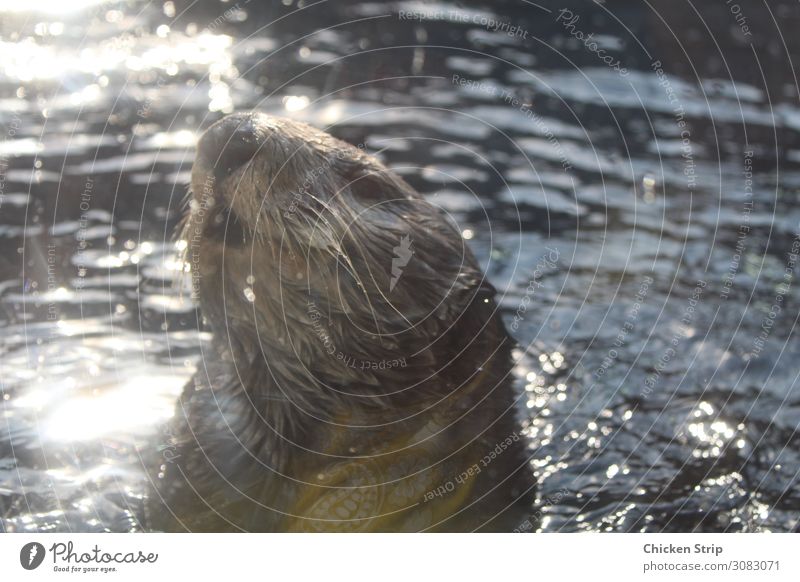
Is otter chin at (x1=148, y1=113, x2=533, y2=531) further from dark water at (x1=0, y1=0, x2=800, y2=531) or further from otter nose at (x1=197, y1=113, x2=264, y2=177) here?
dark water at (x1=0, y1=0, x2=800, y2=531)

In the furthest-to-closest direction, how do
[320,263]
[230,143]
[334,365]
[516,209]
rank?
[516,209]
[334,365]
[320,263]
[230,143]

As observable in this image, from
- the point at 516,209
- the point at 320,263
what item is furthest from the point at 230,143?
the point at 516,209

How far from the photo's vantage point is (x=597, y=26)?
17.5 ft

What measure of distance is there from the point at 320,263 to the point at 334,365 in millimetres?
344

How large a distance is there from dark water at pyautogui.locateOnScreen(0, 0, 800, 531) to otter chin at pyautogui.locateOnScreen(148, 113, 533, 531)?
226 millimetres

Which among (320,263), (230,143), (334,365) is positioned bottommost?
(334,365)

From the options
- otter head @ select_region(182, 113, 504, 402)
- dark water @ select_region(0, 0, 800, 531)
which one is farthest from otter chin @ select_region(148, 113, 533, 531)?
dark water @ select_region(0, 0, 800, 531)

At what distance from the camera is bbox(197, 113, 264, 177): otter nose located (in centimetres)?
267

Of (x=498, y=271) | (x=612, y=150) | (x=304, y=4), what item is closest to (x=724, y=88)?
(x=612, y=150)

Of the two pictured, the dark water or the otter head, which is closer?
the otter head

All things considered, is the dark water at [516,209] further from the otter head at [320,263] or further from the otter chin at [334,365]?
the otter head at [320,263]

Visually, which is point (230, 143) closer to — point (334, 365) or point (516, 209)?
point (334, 365)

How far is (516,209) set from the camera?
4.56 m
